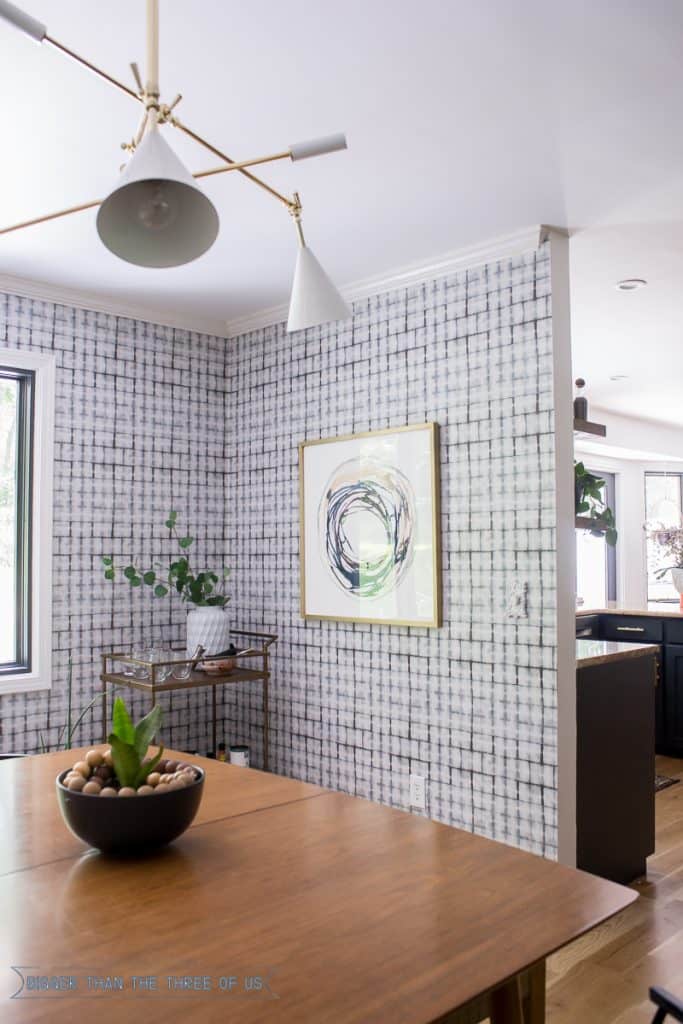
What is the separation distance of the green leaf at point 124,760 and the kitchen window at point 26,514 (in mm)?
2205

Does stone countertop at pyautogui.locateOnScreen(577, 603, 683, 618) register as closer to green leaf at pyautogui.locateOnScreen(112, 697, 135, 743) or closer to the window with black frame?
the window with black frame

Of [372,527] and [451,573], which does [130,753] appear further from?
[372,527]

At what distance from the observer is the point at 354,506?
3.56m

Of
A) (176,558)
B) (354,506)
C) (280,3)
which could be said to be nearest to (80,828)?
(280,3)

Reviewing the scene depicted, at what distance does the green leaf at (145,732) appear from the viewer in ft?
4.79

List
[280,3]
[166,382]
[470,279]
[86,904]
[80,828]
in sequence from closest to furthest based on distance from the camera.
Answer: [86,904]
[80,828]
[280,3]
[470,279]
[166,382]

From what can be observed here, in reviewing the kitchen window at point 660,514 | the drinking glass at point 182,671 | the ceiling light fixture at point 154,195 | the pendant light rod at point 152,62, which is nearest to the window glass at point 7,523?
the drinking glass at point 182,671

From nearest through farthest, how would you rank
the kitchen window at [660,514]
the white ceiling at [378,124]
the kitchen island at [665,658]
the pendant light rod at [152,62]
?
the pendant light rod at [152,62]
the white ceiling at [378,124]
the kitchen island at [665,658]
the kitchen window at [660,514]

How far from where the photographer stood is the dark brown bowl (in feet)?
4.53

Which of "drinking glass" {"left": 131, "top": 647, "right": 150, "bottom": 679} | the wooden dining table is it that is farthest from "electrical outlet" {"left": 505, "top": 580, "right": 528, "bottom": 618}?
"drinking glass" {"left": 131, "top": 647, "right": 150, "bottom": 679}

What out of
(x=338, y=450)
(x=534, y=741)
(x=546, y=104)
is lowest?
(x=534, y=741)

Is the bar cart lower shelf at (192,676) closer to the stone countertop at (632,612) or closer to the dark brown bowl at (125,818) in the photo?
the dark brown bowl at (125,818)

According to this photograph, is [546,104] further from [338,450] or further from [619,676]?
[619,676]

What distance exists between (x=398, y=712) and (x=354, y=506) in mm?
869
